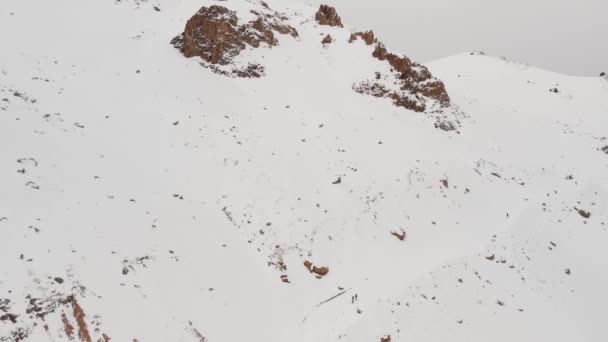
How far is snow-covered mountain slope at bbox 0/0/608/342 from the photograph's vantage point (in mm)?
11562

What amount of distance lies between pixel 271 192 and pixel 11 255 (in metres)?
9.98

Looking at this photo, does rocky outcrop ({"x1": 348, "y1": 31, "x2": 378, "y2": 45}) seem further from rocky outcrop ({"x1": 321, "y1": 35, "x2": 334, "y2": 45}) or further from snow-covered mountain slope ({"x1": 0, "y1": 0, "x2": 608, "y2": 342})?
snow-covered mountain slope ({"x1": 0, "y1": 0, "x2": 608, "y2": 342})

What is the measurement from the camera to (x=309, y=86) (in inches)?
1046

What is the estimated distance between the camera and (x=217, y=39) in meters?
26.2

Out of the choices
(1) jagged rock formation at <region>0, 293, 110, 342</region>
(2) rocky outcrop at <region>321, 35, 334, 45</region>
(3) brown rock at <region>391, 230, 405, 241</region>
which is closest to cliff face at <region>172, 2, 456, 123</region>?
(2) rocky outcrop at <region>321, 35, 334, 45</region>

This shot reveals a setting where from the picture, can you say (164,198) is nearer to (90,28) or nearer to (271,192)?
(271,192)

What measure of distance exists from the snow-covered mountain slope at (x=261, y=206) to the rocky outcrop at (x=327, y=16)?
9166mm

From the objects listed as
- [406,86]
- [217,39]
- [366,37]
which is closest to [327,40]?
[366,37]

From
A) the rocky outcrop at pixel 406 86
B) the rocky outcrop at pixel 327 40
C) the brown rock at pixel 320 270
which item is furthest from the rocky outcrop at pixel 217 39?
the brown rock at pixel 320 270

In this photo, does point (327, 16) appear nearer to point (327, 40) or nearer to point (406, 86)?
point (327, 40)

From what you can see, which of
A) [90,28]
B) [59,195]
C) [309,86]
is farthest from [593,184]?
[90,28]

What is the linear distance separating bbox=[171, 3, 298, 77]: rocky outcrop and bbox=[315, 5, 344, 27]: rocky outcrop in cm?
990

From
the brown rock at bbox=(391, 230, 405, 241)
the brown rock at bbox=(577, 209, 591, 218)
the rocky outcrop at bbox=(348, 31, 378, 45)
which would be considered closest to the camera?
the brown rock at bbox=(391, 230, 405, 241)

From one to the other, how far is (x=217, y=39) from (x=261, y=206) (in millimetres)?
14875
